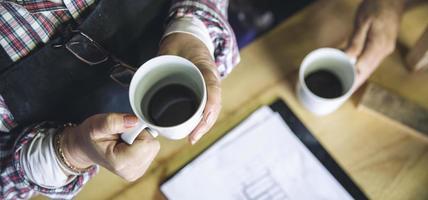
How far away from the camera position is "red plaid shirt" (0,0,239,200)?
1.97ft

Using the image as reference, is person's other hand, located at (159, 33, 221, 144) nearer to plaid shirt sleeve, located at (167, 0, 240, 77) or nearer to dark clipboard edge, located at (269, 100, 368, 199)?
plaid shirt sleeve, located at (167, 0, 240, 77)

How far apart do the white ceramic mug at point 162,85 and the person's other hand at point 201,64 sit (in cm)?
2

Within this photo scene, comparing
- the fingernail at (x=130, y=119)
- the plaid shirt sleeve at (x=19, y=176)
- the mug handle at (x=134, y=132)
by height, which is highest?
the fingernail at (x=130, y=119)

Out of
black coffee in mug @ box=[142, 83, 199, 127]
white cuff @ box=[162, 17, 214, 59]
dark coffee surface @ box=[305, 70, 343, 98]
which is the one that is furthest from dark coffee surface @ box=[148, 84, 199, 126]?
dark coffee surface @ box=[305, 70, 343, 98]

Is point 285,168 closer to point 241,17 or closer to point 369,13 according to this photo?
point 369,13

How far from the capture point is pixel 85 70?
25.7 inches

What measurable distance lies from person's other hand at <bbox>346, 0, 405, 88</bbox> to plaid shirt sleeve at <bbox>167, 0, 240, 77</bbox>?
0.22m

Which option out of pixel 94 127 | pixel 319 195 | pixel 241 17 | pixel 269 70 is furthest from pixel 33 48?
pixel 241 17

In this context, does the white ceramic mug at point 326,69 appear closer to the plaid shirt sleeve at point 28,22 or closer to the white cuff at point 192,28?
the white cuff at point 192,28

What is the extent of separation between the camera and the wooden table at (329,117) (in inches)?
26.5

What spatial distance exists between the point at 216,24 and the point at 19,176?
1.36 feet

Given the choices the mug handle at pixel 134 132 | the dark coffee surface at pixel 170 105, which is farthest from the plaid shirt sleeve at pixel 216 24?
the mug handle at pixel 134 132

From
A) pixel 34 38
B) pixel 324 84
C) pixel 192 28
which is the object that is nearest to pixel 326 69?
pixel 324 84

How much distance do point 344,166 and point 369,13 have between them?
0.29 metres
